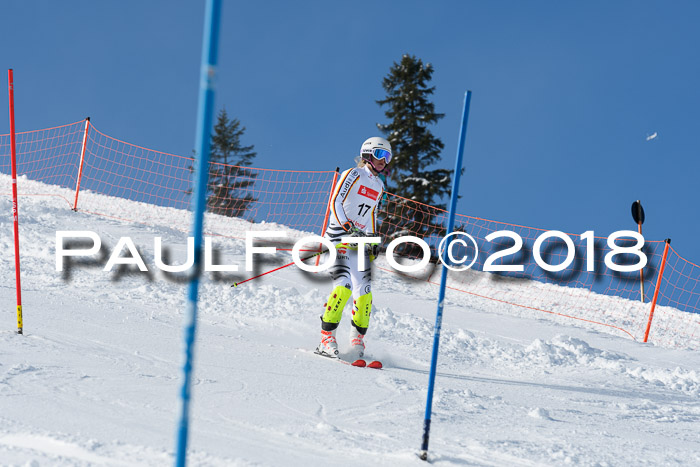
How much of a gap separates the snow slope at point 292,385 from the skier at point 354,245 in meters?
0.40

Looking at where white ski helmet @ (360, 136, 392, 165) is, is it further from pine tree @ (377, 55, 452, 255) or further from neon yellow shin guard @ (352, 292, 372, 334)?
pine tree @ (377, 55, 452, 255)

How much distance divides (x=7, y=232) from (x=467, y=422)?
8165 millimetres

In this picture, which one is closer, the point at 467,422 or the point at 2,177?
the point at 467,422

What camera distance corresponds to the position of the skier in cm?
552

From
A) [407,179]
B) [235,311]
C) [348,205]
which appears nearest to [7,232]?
[235,311]

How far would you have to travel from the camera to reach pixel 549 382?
5.74 metres

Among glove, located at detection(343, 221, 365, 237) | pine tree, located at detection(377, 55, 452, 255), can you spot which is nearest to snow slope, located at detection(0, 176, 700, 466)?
glove, located at detection(343, 221, 365, 237)

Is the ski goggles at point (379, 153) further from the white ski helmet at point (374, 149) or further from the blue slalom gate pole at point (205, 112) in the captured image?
the blue slalom gate pole at point (205, 112)

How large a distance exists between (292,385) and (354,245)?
1665mm

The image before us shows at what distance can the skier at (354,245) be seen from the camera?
5516 mm

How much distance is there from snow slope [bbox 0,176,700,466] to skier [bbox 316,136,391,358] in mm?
396

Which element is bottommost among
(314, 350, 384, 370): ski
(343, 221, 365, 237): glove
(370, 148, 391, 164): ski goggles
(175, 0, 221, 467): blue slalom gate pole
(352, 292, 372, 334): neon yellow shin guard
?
(314, 350, 384, 370): ski

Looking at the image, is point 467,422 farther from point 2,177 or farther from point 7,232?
point 2,177

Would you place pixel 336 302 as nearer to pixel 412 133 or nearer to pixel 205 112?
pixel 205 112
